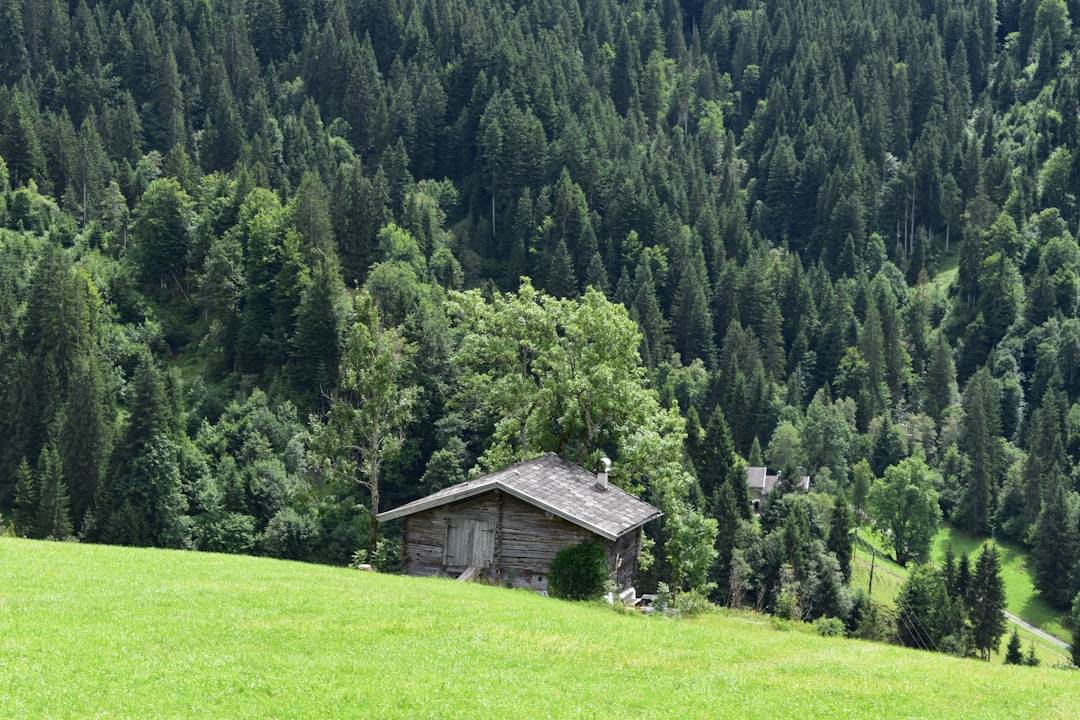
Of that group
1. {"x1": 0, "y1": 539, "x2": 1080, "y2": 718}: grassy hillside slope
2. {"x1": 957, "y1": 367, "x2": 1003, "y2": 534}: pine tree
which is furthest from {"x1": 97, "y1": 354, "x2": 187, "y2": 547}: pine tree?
{"x1": 957, "y1": 367, "x2": 1003, "y2": 534}: pine tree

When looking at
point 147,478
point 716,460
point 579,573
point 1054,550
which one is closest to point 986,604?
point 1054,550

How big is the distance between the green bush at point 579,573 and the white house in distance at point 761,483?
294ft

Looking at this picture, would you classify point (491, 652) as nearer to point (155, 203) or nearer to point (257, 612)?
point (257, 612)

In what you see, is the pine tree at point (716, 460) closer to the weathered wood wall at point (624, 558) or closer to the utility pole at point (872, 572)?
the utility pole at point (872, 572)

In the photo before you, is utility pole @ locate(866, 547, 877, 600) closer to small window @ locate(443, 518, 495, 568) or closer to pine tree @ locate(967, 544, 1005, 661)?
pine tree @ locate(967, 544, 1005, 661)

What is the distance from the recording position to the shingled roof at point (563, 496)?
1700 inches

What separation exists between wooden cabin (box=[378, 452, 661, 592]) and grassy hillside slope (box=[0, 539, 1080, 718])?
7391 mm

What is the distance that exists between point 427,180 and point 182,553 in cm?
15321

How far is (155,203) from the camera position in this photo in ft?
452

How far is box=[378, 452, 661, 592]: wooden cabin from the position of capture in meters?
43.7

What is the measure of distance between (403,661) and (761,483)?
371 ft

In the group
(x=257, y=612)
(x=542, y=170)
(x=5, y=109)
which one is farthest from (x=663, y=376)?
(x=257, y=612)

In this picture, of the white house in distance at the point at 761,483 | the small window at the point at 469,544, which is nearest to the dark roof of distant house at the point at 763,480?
the white house in distance at the point at 761,483

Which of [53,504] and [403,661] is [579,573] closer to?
[403,661]
